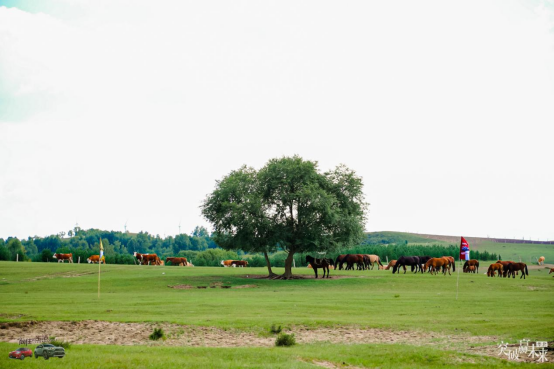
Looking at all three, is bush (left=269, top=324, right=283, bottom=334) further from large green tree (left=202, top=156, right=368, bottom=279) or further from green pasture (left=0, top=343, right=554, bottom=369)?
large green tree (left=202, top=156, right=368, bottom=279)

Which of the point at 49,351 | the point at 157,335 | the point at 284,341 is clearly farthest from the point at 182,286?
the point at 49,351

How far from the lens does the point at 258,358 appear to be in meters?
13.6

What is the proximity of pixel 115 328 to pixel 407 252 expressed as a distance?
85.7 meters

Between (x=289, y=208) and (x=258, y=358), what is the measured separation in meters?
37.7

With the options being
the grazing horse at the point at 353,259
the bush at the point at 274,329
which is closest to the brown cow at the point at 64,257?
the grazing horse at the point at 353,259

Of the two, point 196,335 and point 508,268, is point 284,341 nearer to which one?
point 196,335

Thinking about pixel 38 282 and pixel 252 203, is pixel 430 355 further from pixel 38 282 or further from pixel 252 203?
pixel 38 282

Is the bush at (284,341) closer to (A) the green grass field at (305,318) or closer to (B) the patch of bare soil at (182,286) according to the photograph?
(A) the green grass field at (305,318)

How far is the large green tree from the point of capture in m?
48.8

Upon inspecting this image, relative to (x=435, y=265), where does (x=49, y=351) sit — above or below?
above

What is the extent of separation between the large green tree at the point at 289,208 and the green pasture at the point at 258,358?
107ft

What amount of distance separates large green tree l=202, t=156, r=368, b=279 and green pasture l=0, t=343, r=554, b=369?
32504 millimetres

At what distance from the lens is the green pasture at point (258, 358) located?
12.2 meters

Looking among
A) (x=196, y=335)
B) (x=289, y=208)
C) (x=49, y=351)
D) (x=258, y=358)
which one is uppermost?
(x=289, y=208)
